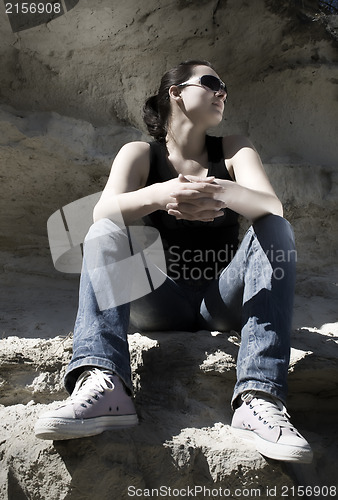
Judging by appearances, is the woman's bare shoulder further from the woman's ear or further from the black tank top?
the woman's ear

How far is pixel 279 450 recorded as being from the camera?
155 cm

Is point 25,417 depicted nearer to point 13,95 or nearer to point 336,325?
point 336,325

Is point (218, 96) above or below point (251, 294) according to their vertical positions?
above

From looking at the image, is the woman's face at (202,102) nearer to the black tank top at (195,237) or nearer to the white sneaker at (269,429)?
the black tank top at (195,237)

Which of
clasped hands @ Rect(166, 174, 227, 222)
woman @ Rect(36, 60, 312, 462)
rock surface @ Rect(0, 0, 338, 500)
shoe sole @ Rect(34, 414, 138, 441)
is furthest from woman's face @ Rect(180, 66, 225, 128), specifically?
shoe sole @ Rect(34, 414, 138, 441)

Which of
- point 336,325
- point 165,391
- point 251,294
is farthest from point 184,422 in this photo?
point 336,325

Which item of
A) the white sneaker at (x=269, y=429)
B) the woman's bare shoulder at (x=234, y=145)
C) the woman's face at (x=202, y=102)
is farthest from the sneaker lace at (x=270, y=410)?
the woman's face at (x=202, y=102)

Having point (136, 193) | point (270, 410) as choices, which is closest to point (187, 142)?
point (136, 193)

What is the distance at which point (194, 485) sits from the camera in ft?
5.58

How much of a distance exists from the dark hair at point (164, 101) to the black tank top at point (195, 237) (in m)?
0.14

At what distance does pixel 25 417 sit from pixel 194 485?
1.81 feet

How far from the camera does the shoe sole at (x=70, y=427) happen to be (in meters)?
1.49

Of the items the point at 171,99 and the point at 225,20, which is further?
the point at 225,20

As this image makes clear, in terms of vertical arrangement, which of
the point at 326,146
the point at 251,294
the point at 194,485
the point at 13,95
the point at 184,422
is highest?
the point at 13,95
